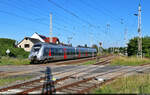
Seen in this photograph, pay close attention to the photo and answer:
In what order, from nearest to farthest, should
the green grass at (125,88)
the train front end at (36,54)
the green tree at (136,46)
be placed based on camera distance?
the green grass at (125,88), the train front end at (36,54), the green tree at (136,46)

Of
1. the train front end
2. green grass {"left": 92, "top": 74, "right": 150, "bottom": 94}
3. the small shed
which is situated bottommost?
green grass {"left": 92, "top": 74, "right": 150, "bottom": 94}

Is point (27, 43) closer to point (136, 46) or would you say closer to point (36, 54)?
point (136, 46)

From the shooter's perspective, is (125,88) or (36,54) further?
(36,54)

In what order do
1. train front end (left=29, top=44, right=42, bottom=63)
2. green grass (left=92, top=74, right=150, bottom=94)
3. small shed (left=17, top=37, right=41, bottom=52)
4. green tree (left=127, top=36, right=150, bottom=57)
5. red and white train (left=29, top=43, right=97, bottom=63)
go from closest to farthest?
green grass (left=92, top=74, right=150, bottom=94) → train front end (left=29, top=44, right=42, bottom=63) → red and white train (left=29, top=43, right=97, bottom=63) → green tree (left=127, top=36, right=150, bottom=57) → small shed (left=17, top=37, right=41, bottom=52)

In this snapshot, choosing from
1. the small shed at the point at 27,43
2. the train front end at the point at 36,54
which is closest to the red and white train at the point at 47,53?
the train front end at the point at 36,54

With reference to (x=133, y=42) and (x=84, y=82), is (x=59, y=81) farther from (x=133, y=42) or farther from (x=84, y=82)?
(x=133, y=42)

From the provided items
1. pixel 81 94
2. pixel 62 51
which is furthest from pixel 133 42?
pixel 81 94

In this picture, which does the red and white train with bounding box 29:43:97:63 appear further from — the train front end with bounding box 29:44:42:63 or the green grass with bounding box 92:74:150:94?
the green grass with bounding box 92:74:150:94

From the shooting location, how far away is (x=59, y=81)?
33.0 feet

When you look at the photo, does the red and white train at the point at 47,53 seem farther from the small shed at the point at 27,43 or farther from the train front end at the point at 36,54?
the small shed at the point at 27,43

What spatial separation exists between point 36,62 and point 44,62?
44.2 inches

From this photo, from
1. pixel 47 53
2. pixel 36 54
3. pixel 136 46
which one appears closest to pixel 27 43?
pixel 136 46

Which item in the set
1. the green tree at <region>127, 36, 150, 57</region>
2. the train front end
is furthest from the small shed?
the train front end

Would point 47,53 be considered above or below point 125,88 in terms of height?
above
